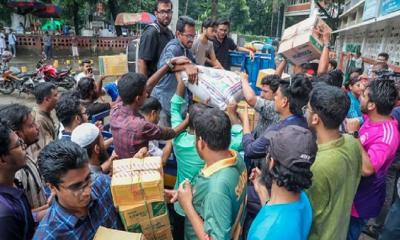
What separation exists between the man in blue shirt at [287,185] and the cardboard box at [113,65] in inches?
135

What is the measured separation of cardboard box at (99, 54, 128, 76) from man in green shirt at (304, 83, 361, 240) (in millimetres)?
3194

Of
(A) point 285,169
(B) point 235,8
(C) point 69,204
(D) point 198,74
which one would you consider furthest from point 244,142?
(B) point 235,8

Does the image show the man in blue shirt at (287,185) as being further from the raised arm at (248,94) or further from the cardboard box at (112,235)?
the raised arm at (248,94)

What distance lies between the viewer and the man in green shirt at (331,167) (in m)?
1.68

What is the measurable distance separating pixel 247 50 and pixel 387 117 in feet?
10.5

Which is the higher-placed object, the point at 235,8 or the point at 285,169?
the point at 235,8

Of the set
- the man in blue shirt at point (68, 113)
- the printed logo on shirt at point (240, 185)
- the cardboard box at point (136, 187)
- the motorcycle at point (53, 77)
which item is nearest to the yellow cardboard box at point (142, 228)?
the cardboard box at point (136, 187)

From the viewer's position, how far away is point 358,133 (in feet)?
8.13

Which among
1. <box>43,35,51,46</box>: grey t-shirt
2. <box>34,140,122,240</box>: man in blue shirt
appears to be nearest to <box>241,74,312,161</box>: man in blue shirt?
<box>34,140,122,240</box>: man in blue shirt

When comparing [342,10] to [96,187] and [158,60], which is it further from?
[96,187]

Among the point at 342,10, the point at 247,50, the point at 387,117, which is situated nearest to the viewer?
the point at 387,117

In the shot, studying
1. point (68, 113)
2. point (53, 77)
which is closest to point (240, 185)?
point (68, 113)

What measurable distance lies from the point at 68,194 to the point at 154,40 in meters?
2.36

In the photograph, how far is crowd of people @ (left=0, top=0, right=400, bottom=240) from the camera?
1443 millimetres
